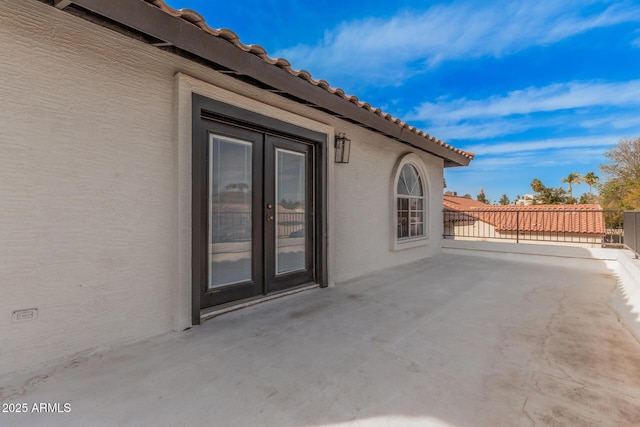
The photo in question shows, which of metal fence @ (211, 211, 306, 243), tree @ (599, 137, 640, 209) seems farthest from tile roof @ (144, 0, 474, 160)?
tree @ (599, 137, 640, 209)

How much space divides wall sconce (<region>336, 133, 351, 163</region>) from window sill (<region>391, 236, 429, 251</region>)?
105 inches

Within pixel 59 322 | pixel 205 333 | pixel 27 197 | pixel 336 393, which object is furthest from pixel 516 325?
pixel 27 197

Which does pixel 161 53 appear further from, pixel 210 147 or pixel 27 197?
pixel 27 197

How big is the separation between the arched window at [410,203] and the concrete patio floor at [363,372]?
366 cm

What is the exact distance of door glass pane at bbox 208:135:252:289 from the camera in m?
3.49

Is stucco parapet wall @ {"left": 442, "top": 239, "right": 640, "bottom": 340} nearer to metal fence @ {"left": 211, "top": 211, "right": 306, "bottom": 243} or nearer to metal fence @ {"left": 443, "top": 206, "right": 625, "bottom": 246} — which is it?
metal fence @ {"left": 443, "top": 206, "right": 625, "bottom": 246}

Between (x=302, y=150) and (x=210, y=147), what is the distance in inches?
66.1

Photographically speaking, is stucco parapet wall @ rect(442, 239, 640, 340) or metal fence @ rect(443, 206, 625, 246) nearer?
stucco parapet wall @ rect(442, 239, 640, 340)

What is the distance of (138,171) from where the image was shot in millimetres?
2785

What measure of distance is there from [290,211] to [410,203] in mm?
4426

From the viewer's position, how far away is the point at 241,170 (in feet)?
12.4

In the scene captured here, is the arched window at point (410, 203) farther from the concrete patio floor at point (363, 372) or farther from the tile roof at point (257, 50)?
the concrete patio floor at point (363, 372)

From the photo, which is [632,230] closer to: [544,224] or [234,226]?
[234,226]

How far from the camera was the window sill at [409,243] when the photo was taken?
6738 millimetres
